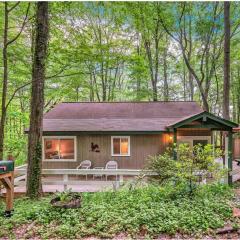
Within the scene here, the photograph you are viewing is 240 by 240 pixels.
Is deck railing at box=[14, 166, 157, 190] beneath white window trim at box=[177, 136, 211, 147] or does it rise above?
beneath

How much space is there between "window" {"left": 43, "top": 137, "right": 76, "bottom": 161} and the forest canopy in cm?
325

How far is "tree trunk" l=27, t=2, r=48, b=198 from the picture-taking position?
6.50m

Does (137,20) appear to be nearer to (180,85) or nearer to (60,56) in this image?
(60,56)

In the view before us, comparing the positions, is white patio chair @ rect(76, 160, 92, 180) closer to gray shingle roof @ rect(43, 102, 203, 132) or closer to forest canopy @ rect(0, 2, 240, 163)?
gray shingle roof @ rect(43, 102, 203, 132)

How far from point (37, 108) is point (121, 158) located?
5656 mm

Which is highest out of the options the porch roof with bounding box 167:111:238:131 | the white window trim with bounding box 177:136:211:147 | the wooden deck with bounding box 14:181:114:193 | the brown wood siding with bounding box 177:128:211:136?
the porch roof with bounding box 167:111:238:131

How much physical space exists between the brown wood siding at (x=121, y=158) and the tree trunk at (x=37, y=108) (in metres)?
4.45

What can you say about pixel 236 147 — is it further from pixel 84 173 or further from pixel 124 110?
pixel 84 173

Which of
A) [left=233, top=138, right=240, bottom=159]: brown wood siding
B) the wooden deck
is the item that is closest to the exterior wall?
the wooden deck

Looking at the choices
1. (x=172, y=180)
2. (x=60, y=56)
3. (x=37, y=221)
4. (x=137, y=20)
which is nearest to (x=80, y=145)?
(x=60, y=56)

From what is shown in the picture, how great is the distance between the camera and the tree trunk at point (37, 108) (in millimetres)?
6496

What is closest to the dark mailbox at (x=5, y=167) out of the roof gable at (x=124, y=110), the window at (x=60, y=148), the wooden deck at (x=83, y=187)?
the wooden deck at (x=83, y=187)

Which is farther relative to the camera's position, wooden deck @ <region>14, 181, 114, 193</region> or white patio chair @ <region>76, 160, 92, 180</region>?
white patio chair @ <region>76, 160, 92, 180</region>

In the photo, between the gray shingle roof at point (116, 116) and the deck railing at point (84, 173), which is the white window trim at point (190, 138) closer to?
the gray shingle roof at point (116, 116)
